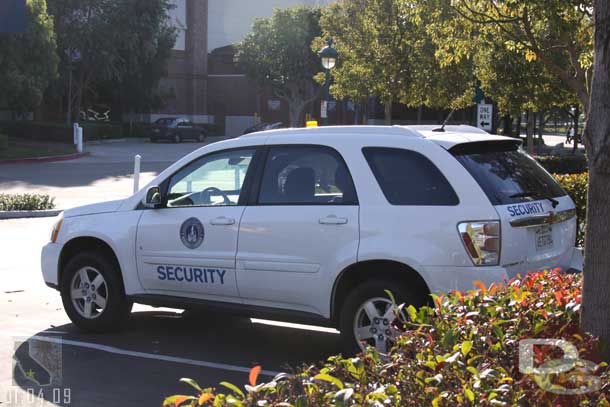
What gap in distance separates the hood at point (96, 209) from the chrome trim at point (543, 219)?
12.0 feet

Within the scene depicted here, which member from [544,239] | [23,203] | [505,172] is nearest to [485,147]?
[505,172]

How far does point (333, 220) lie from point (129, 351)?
87.1 inches

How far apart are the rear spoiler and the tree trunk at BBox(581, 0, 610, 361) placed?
253 centimetres

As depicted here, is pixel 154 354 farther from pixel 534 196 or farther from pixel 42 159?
pixel 42 159

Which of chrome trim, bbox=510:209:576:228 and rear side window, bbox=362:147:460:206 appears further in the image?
rear side window, bbox=362:147:460:206

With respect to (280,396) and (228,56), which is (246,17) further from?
(280,396)

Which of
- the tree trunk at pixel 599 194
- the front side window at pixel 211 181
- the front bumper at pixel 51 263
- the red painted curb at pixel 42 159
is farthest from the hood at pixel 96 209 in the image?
the red painted curb at pixel 42 159

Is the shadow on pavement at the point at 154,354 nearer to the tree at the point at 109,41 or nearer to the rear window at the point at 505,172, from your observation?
the rear window at the point at 505,172

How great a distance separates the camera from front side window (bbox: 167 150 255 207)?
7375 mm

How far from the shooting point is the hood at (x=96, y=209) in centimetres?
794

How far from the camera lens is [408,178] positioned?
6570 mm

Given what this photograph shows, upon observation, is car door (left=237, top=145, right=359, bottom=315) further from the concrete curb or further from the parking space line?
the concrete curb

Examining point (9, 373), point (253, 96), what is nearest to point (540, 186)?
point (9, 373)

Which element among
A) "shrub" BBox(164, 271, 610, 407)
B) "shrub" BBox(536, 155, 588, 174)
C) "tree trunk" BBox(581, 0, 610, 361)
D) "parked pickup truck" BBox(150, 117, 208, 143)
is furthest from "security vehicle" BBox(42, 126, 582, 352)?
"parked pickup truck" BBox(150, 117, 208, 143)
